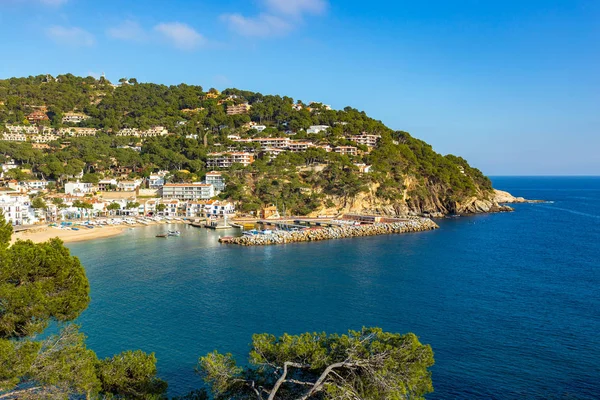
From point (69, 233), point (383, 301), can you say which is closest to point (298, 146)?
point (69, 233)

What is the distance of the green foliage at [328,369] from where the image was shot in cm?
838

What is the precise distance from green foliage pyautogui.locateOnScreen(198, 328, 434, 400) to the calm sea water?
4620mm

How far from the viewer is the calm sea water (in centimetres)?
1447

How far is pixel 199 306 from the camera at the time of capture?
67.1 feet

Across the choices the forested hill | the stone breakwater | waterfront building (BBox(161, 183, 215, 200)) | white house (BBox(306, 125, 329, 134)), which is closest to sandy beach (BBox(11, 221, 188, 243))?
waterfront building (BBox(161, 183, 215, 200))

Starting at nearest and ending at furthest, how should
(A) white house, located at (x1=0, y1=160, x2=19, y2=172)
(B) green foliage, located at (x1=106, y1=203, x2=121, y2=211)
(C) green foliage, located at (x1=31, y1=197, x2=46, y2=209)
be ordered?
(C) green foliage, located at (x1=31, y1=197, x2=46, y2=209) → (B) green foliage, located at (x1=106, y1=203, x2=121, y2=211) → (A) white house, located at (x1=0, y1=160, x2=19, y2=172)

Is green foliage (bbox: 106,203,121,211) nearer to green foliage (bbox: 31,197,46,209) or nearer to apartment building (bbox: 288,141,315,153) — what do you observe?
green foliage (bbox: 31,197,46,209)

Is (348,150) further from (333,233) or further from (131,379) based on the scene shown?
(131,379)

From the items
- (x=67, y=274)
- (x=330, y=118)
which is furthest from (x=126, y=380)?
(x=330, y=118)

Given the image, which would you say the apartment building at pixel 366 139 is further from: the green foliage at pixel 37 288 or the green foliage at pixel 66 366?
the green foliage at pixel 66 366

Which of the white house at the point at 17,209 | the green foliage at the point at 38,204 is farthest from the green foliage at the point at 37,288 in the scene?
the green foliage at the point at 38,204

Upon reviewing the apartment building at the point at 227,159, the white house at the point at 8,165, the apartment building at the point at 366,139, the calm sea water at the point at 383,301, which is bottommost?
the calm sea water at the point at 383,301

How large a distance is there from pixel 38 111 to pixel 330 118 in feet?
181

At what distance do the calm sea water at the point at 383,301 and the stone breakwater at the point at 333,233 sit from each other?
2269mm
